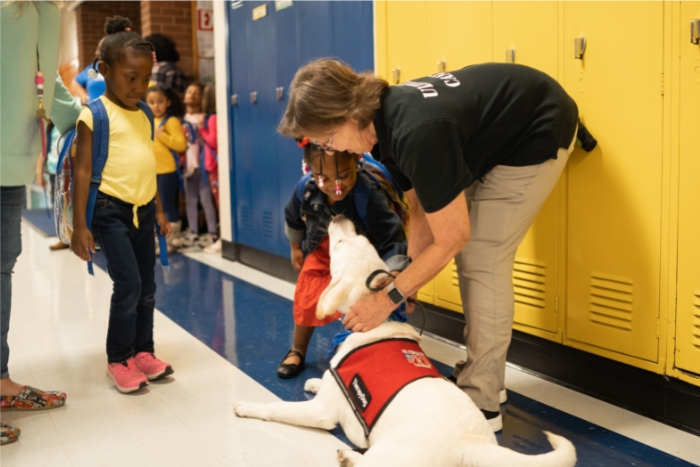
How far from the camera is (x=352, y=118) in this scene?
1.83m

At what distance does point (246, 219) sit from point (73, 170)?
8.53 ft

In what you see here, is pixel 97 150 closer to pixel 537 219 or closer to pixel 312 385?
pixel 312 385

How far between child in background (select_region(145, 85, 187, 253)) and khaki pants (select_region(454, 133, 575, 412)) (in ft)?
13.1

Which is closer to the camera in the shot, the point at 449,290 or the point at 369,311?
the point at 369,311

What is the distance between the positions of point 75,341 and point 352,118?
213 centimetres

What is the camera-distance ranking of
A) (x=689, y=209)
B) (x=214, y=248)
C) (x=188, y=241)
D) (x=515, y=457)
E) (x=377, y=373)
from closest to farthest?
(x=515, y=457), (x=377, y=373), (x=689, y=209), (x=214, y=248), (x=188, y=241)

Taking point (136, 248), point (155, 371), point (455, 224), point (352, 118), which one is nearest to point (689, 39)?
point (455, 224)

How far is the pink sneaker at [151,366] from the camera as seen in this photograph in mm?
2699

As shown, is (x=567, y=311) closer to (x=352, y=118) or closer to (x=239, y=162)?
(x=352, y=118)

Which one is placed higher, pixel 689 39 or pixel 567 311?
pixel 689 39

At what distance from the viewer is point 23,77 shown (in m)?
2.13

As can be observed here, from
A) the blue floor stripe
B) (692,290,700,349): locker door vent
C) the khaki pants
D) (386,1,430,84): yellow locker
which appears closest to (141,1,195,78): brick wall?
the blue floor stripe

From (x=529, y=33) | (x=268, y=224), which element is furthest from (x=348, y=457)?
(x=268, y=224)

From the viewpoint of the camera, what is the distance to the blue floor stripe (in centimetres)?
205
